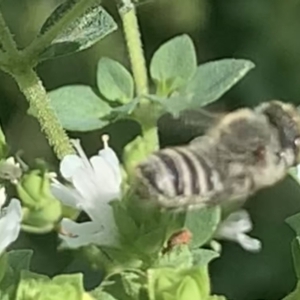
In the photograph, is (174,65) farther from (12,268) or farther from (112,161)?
(12,268)

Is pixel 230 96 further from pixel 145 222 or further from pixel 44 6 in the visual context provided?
pixel 145 222

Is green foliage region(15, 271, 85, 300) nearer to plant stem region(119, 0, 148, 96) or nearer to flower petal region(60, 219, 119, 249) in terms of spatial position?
flower petal region(60, 219, 119, 249)

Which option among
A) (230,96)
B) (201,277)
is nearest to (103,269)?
(201,277)

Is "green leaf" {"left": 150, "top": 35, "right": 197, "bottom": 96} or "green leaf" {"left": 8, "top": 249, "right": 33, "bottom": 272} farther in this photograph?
"green leaf" {"left": 150, "top": 35, "right": 197, "bottom": 96}

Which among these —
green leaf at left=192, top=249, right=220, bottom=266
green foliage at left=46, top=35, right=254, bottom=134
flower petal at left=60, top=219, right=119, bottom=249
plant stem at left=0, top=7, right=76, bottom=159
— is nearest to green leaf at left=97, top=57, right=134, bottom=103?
green foliage at left=46, top=35, right=254, bottom=134

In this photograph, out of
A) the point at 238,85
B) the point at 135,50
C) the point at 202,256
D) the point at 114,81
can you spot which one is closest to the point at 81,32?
the point at 135,50

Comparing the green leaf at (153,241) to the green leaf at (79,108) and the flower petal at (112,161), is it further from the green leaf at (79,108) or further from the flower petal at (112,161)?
the green leaf at (79,108)

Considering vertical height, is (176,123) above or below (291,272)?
above
